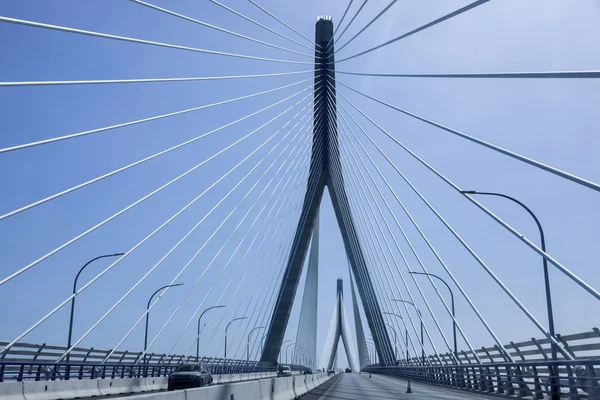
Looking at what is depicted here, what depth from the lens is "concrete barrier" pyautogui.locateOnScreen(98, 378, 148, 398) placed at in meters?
29.5

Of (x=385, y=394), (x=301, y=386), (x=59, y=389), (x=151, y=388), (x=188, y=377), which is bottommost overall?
(x=385, y=394)

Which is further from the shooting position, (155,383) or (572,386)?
(155,383)

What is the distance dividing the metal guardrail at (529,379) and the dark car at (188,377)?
36.9ft

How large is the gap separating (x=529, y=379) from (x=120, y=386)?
1596 centimetres

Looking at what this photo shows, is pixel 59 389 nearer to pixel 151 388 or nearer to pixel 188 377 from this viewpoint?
pixel 188 377

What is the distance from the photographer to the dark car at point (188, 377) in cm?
3238

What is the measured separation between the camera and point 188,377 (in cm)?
3256

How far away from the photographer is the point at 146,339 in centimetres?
4816

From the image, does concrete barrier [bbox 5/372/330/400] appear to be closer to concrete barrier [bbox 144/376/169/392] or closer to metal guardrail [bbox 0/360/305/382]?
concrete barrier [bbox 144/376/169/392]

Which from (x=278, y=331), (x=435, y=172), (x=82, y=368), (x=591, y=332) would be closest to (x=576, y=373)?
(x=591, y=332)

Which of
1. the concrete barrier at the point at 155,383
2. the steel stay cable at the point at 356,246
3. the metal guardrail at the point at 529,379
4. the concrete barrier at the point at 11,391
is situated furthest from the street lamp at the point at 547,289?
the steel stay cable at the point at 356,246

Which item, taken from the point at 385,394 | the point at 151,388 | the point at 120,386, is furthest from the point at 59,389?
the point at 385,394

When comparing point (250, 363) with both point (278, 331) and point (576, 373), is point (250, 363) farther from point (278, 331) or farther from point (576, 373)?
point (576, 373)

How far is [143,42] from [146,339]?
104ft
